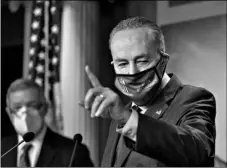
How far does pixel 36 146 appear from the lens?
458 centimetres

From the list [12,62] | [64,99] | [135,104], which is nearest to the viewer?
[135,104]

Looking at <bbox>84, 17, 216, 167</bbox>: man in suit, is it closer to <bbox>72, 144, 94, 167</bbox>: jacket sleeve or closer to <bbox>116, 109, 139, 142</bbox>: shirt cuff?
<bbox>116, 109, 139, 142</bbox>: shirt cuff

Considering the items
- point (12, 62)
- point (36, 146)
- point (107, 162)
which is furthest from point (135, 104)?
point (12, 62)

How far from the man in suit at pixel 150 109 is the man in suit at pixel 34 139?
2.37m

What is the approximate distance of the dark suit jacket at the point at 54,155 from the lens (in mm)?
4480

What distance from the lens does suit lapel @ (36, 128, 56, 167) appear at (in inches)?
176

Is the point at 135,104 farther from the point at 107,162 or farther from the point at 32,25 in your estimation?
the point at 32,25

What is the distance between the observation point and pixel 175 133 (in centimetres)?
168

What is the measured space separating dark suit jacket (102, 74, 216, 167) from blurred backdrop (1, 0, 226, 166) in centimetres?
396

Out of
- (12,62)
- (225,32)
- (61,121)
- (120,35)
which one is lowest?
(61,121)

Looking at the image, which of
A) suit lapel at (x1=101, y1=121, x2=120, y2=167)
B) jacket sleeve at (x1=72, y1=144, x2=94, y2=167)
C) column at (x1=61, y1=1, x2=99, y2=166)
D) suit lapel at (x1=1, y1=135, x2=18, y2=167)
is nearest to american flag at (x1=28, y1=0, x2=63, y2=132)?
column at (x1=61, y1=1, x2=99, y2=166)

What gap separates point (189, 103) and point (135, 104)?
0.29 m

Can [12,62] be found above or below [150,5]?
below

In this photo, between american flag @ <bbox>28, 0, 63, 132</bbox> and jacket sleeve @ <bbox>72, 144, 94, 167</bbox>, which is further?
american flag @ <bbox>28, 0, 63, 132</bbox>
